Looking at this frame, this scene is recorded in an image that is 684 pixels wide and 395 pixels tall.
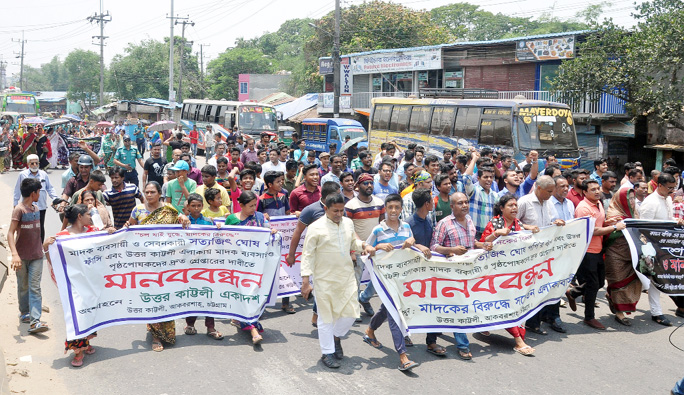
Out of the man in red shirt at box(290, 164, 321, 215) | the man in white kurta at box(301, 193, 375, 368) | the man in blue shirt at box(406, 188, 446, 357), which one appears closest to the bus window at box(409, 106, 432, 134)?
the man in red shirt at box(290, 164, 321, 215)

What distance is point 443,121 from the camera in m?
20.9

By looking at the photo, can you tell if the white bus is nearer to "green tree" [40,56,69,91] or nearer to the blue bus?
the blue bus

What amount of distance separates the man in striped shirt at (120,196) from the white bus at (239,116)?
2058cm

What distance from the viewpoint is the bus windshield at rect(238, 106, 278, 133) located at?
29344 millimetres

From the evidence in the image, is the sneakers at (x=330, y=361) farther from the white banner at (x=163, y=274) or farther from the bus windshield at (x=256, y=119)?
the bus windshield at (x=256, y=119)

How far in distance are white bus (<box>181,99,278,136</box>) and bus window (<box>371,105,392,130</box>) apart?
207 inches

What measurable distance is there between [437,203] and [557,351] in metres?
2.17

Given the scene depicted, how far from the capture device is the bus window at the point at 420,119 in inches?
862

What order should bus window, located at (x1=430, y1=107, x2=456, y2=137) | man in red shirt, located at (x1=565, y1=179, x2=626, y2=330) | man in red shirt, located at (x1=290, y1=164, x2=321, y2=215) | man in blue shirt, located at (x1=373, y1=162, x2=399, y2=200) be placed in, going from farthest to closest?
1. bus window, located at (x1=430, y1=107, x2=456, y2=137)
2. man in blue shirt, located at (x1=373, y1=162, x2=399, y2=200)
3. man in red shirt, located at (x1=290, y1=164, x2=321, y2=215)
4. man in red shirt, located at (x1=565, y1=179, x2=626, y2=330)

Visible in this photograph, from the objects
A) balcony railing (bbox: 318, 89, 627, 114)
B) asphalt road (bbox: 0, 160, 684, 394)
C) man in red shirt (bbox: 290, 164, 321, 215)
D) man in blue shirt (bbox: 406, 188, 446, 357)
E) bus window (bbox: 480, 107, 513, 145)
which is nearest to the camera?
asphalt road (bbox: 0, 160, 684, 394)

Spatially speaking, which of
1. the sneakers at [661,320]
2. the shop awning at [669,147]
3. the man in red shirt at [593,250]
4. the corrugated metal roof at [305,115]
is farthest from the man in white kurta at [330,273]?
the corrugated metal roof at [305,115]

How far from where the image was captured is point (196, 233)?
663 cm

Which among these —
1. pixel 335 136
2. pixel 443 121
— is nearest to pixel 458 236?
pixel 443 121

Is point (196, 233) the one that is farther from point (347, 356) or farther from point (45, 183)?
point (45, 183)
